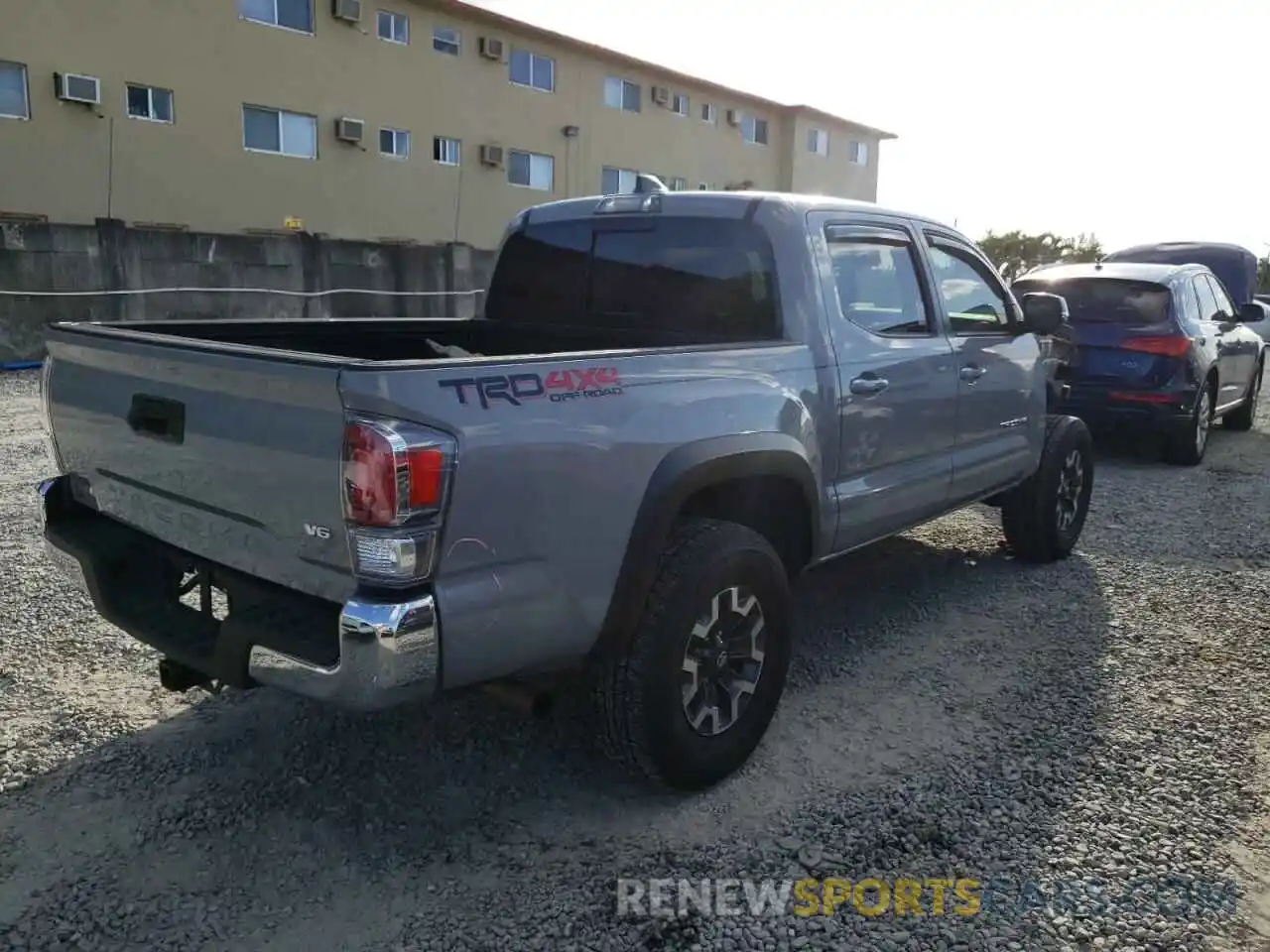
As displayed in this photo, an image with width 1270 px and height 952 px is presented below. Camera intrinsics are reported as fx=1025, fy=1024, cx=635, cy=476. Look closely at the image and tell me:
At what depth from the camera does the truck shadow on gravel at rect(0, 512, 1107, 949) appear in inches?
112

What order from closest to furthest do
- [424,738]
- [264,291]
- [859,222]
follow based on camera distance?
[424,738] → [859,222] → [264,291]

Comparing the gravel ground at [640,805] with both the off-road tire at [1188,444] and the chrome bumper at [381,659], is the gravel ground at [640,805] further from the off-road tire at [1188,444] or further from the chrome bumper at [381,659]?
the off-road tire at [1188,444]

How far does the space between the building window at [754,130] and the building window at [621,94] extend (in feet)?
15.6

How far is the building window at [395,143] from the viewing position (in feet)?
→ 70.4

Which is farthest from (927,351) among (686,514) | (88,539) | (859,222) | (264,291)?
(264,291)

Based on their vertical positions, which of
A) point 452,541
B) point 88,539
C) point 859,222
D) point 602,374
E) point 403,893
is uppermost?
point 859,222

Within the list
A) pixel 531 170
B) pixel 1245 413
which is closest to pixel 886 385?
pixel 1245 413

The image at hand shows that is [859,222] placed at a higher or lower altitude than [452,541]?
higher

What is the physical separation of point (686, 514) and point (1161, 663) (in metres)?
2.42

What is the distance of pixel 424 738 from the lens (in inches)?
140

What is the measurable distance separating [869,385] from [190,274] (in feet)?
42.7

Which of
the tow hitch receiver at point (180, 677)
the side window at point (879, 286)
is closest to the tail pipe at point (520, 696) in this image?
the tow hitch receiver at point (180, 677)

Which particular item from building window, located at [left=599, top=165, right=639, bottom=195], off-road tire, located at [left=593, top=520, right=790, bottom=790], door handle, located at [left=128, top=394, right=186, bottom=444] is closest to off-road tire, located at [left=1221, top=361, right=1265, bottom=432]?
off-road tire, located at [left=593, top=520, right=790, bottom=790]

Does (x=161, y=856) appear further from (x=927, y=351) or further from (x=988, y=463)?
(x=988, y=463)
